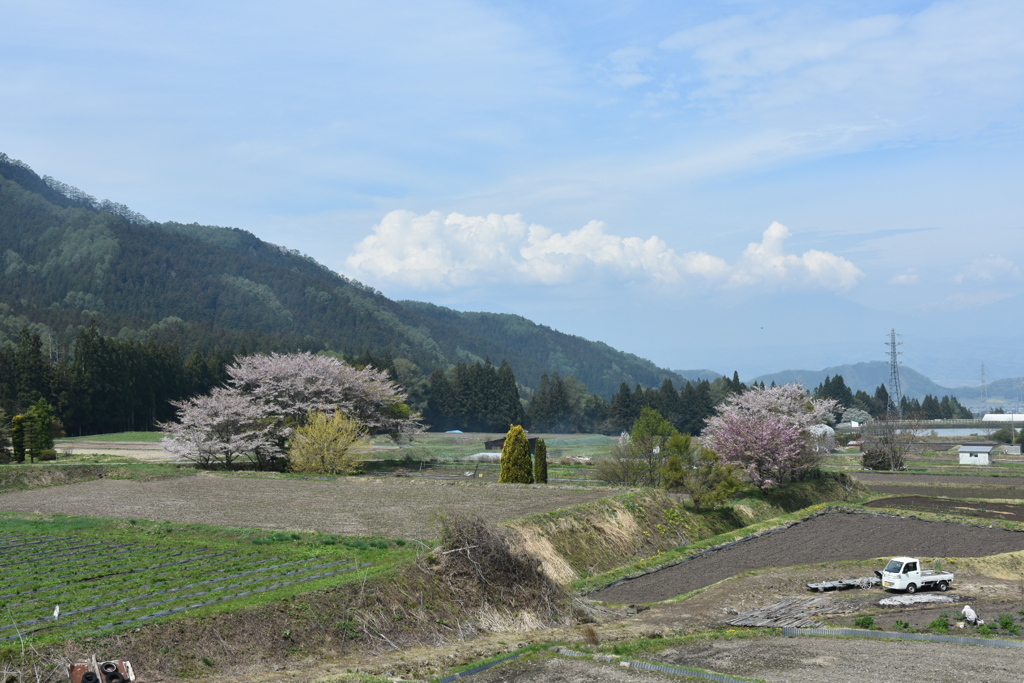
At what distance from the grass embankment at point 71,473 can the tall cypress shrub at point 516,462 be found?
17.5 meters

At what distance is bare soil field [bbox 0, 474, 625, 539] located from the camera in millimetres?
29438

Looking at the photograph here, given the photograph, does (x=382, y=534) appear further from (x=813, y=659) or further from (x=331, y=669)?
(x=813, y=659)

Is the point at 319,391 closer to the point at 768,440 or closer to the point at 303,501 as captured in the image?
the point at 303,501

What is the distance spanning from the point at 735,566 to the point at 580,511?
5.97 meters

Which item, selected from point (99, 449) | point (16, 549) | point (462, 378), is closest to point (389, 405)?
point (99, 449)

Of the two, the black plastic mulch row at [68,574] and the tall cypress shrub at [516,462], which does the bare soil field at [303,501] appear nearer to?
the tall cypress shrub at [516,462]

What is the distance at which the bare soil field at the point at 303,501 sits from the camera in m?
29.4

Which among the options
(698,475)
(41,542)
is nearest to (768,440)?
(698,475)

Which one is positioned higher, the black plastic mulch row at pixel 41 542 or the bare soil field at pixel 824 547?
the black plastic mulch row at pixel 41 542

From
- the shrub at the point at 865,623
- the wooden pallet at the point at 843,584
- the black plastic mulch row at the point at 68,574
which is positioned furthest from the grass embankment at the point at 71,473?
the shrub at the point at 865,623

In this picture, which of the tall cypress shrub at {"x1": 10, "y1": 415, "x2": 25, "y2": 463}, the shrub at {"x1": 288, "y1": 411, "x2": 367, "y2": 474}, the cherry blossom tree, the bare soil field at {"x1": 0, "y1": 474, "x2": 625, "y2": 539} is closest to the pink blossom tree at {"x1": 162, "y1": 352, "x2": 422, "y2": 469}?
the cherry blossom tree

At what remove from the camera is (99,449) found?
6512 cm

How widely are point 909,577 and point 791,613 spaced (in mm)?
4769

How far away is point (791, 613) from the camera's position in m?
20.3
